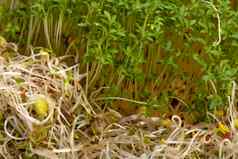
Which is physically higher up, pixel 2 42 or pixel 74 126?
pixel 2 42

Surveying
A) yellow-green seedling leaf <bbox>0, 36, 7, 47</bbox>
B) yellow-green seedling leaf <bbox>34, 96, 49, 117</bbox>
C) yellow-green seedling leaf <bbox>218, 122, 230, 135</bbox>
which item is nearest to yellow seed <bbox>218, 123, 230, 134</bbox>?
yellow-green seedling leaf <bbox>218, 122, 230, 135</bbox>

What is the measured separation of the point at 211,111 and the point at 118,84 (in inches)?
11.0

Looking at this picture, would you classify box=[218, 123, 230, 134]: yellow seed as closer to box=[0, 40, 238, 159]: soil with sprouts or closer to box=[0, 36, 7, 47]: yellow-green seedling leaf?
box=[0, 40, 238, 159]: soil with sprouts

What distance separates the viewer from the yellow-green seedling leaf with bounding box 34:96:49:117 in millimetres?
Answer: 1570

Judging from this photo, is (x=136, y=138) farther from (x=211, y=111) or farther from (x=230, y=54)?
(x=230, y=54)

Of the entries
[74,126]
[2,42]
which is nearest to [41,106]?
[74,126]

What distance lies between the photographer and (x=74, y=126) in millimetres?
1642

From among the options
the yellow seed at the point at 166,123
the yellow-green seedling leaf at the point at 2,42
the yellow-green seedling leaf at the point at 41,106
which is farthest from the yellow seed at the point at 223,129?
the yellow-green seedling leaf at the point at 2,42

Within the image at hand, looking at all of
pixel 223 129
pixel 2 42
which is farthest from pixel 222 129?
pixel 2 42

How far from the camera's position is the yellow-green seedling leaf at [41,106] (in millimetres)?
1570

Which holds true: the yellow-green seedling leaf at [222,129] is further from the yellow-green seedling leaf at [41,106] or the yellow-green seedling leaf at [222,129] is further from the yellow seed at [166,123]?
the yellow-green seedling leaf at [41,106]

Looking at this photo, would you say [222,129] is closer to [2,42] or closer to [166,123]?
[166,123]

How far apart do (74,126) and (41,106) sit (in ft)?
0.40

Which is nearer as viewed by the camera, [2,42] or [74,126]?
[74,126]
